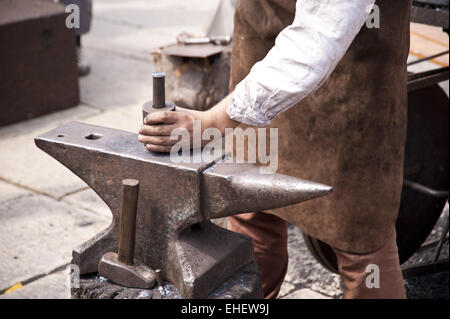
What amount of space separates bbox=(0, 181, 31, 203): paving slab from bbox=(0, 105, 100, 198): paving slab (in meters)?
0.05

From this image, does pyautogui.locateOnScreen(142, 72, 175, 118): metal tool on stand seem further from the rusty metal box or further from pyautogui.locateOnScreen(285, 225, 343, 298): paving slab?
the rusty metal box

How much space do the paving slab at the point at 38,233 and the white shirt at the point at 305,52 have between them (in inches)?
67.8

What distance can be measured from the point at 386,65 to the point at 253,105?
52 cm

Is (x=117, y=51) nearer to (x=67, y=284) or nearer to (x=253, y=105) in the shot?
(x=67, y=284)

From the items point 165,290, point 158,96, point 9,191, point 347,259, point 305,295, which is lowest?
point 305,295

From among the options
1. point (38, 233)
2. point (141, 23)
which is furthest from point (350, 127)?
point (141, 23)

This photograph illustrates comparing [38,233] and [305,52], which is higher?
[305,52]

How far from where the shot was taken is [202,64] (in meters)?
3.71

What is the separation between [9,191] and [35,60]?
1.33 metres

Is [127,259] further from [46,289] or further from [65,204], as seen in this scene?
[65,204]

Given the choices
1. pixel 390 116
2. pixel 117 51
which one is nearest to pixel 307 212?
pixel 390 116

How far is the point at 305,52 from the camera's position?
4.99 ft

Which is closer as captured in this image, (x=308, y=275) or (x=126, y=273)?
(x=126, y=273)

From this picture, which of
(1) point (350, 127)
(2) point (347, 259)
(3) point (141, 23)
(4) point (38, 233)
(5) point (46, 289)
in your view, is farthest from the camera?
(3) point (141, 23)
